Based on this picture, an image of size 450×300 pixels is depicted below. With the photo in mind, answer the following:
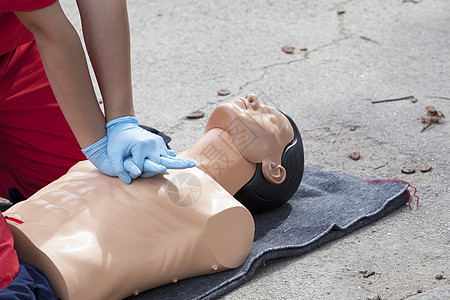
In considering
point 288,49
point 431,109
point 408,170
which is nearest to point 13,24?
point 408,170

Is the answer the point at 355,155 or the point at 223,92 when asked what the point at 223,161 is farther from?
the point at 223,92

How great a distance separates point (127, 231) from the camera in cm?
192

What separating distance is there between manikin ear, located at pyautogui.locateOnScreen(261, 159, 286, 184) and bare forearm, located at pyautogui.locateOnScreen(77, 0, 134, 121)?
51 centimetres

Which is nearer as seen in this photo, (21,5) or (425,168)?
(21,5)

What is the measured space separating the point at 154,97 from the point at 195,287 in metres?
1.72

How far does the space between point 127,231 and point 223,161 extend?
48 cm

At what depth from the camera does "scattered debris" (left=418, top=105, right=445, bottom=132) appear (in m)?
3.02

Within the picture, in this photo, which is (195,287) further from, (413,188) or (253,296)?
(413,188)

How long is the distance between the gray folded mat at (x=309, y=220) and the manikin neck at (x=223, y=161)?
218 mm

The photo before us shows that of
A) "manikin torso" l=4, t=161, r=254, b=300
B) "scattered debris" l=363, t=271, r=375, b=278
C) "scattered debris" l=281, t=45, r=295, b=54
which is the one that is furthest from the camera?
"scattered debris" l=281, t=45, r=295, b=54

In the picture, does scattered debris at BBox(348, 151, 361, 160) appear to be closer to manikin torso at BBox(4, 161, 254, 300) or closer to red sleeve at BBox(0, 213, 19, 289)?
manikin torso at BBox(4, 161, 254, 300)

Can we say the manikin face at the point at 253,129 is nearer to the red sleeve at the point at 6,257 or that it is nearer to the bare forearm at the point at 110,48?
the bare forearm at the point at 110,48

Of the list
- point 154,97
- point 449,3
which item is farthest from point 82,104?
point 449,3

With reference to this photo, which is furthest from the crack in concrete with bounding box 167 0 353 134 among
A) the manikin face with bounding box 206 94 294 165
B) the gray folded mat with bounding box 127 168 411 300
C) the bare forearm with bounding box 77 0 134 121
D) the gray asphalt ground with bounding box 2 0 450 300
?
the bare forearm with bounding box 77 0 134 121
